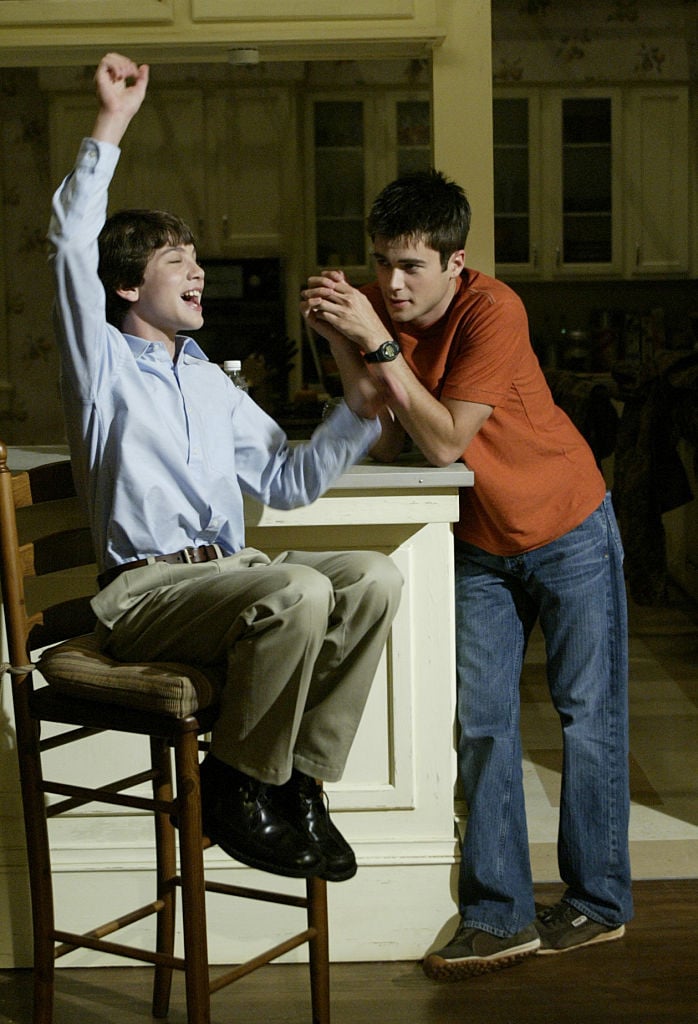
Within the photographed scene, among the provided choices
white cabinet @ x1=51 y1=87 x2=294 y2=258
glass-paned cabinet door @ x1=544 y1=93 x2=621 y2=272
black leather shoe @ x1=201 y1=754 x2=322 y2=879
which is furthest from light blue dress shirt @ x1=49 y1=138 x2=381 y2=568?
glass-paned cabinet door @ x1=544 y1=93 x2=621 y2=272

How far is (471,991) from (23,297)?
602 centimetres

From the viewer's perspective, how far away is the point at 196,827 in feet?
6.15

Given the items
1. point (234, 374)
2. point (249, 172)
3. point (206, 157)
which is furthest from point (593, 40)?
point (234, 374)

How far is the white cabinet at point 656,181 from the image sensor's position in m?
7.71

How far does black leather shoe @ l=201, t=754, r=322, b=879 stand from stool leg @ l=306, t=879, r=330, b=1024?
24cm

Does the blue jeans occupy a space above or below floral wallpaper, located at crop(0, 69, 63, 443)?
below

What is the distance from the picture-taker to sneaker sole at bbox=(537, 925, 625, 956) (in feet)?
8.40

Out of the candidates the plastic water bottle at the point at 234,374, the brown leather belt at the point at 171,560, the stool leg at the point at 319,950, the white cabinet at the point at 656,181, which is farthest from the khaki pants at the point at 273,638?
the white cabinet at the point at 656,181

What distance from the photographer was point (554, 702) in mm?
2541

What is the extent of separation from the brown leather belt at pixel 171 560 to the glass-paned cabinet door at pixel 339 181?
18.5 ft

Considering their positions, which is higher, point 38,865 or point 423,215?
point 423,215

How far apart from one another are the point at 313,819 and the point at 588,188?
6.51 meters

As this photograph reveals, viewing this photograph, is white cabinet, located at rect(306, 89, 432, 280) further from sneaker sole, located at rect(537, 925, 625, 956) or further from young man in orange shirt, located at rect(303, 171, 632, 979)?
sneaker sole, located at rect(537, 925, 625, 956)

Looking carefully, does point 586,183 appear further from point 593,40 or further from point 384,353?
point 384,353
